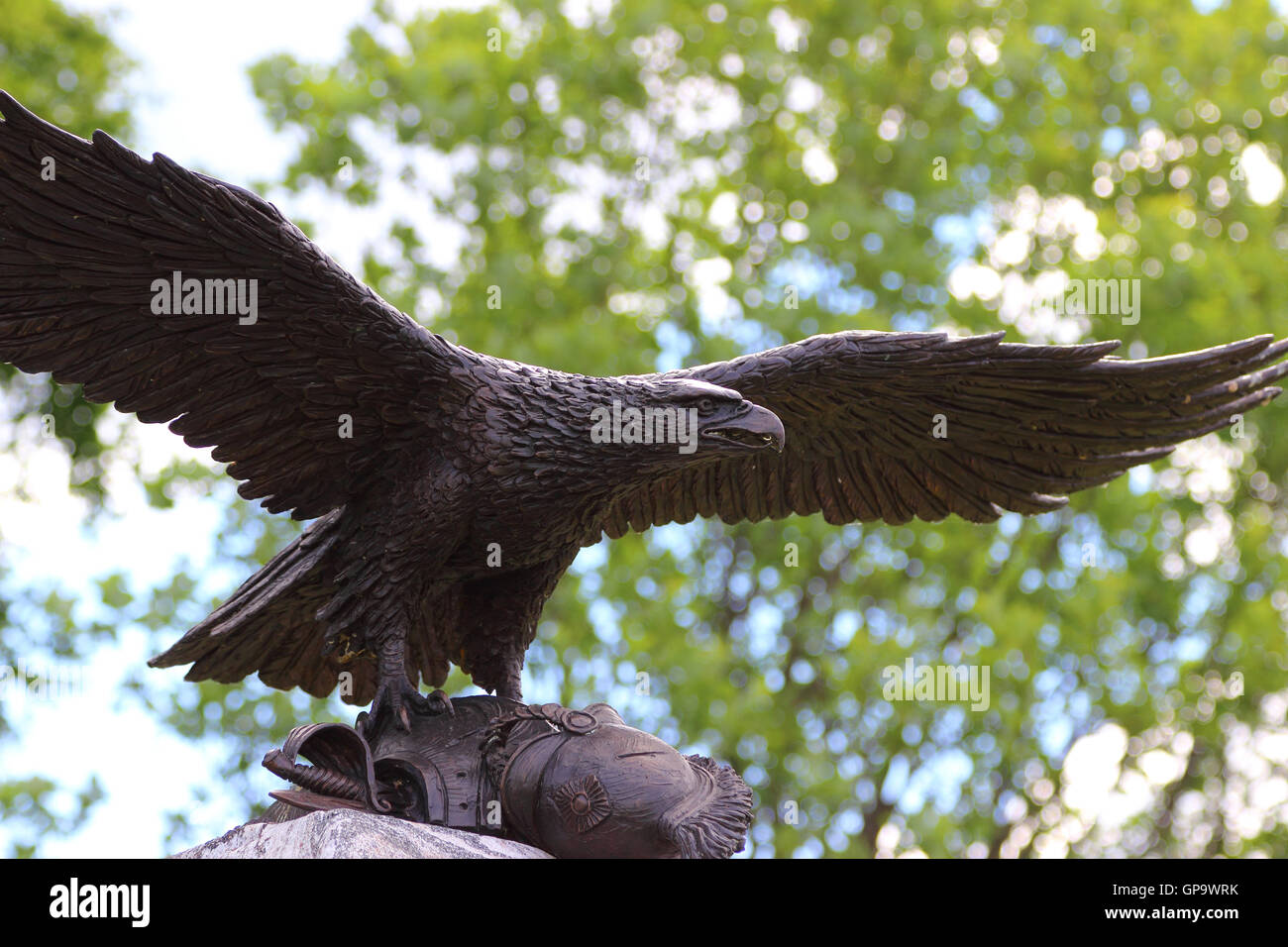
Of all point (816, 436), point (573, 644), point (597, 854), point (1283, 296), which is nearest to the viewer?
point (597, 854)

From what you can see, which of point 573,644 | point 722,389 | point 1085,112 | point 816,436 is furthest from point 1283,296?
point 722,389

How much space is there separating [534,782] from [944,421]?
6.99ft

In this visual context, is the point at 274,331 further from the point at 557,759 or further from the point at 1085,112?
the point at 1085,112

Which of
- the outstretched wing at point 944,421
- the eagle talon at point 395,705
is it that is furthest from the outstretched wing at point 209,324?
the outstretched wing at point 944,421

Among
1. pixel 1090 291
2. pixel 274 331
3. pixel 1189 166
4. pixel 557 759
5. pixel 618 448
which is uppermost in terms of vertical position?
pixel 1189 166

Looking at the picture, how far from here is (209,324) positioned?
4160 millimetres

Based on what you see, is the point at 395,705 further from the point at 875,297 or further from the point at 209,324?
the point at 875,297

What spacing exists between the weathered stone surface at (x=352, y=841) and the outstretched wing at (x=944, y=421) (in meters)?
1.60

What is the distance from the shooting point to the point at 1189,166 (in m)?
13.0

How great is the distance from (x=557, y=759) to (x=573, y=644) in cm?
717

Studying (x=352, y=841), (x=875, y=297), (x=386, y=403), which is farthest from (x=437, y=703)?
(x=875, y=297)

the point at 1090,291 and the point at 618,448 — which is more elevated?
the point at 1090,291

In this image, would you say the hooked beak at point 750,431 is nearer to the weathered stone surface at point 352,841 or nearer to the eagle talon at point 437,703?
the eagle talon at point 437,703

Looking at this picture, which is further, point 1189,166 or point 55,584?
point 1189,166
